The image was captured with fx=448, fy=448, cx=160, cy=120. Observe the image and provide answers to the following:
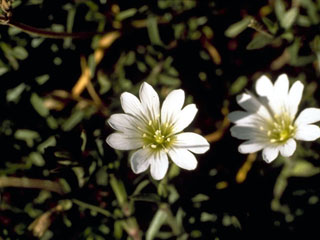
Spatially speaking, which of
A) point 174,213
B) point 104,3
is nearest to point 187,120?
point 174,213

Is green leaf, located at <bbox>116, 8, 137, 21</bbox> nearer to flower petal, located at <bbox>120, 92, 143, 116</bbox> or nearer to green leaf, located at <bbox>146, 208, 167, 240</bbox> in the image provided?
flower petal, located at <bbox>120, 92, 143, 116</bbox>

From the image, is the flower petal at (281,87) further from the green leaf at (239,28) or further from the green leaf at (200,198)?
the green leaf at (200,198)

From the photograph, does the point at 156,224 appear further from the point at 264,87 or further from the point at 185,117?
the point at 264,87

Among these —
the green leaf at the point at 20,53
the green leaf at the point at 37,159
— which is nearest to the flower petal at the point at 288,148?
the green leaf at the point at 37,159

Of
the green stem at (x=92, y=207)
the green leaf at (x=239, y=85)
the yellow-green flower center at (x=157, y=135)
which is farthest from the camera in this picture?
the green leaf at (x=239, y=85)

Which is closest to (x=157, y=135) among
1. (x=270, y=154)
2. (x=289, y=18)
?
(x=270, y=154)

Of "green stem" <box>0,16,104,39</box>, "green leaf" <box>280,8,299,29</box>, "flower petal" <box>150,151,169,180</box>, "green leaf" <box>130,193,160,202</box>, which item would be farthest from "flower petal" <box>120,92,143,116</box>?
"green leaf" <box>280,8,299,29</box>

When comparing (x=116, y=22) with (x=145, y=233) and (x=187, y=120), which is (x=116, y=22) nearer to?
(x=187, y=120)
